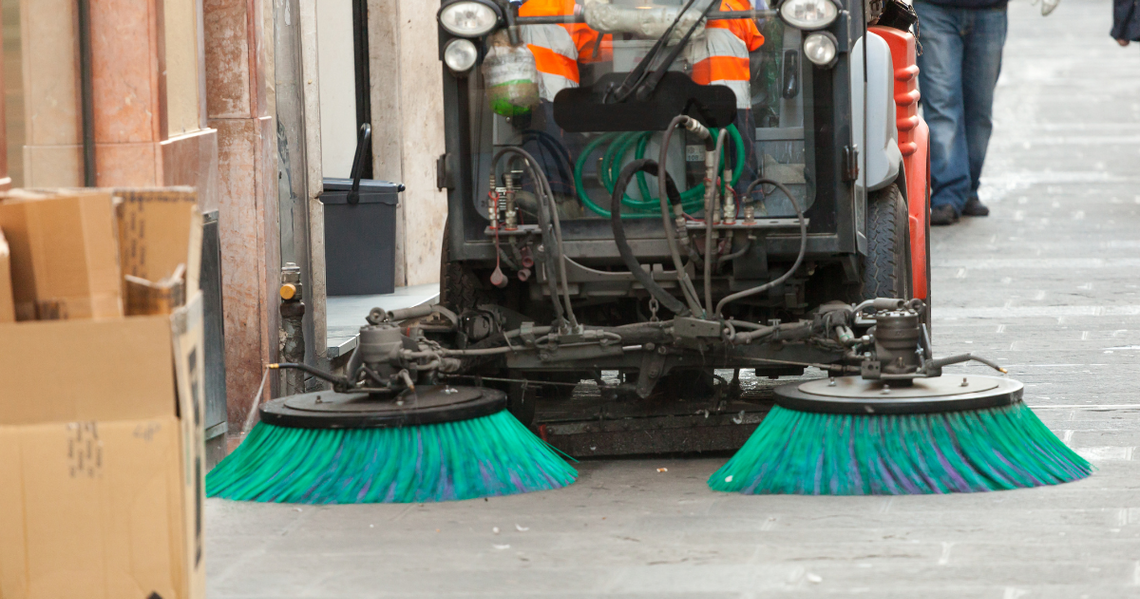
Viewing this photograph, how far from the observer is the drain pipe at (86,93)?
495 cm

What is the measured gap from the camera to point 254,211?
597 centimetres

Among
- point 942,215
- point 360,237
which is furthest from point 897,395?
point 942,215

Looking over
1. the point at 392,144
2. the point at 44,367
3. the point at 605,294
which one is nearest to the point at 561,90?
the point at 605,294

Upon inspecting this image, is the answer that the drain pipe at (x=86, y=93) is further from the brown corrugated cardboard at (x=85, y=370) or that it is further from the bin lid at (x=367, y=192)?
the bin lid at (x=367, y=192)

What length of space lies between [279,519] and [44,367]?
5.17 feet

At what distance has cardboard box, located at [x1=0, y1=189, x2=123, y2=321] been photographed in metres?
2.91

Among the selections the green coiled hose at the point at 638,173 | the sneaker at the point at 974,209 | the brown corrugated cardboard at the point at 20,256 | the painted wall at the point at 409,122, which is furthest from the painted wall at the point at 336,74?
the brown corrugated cardboard at the point at 20,256

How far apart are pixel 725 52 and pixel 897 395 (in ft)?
4.21

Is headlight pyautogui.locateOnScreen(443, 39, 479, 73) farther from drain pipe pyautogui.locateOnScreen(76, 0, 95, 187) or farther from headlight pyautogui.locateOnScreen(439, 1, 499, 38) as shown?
drain pipe pyautogui.locateOnScreen(76, 0, 95, 187)

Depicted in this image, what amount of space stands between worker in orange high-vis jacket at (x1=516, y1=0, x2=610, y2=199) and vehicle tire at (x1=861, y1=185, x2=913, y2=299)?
115cm

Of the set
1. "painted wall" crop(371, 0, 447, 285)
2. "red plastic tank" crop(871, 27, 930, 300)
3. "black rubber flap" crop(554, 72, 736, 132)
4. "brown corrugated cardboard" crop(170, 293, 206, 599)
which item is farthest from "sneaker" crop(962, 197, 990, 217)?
"brown corrugated cardboard" crop(170, 293, 206, 599)

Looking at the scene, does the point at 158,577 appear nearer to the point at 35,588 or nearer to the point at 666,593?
the point at 35,588

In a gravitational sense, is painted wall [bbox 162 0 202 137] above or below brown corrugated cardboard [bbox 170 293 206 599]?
above

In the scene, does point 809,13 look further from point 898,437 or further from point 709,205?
point 898,437
